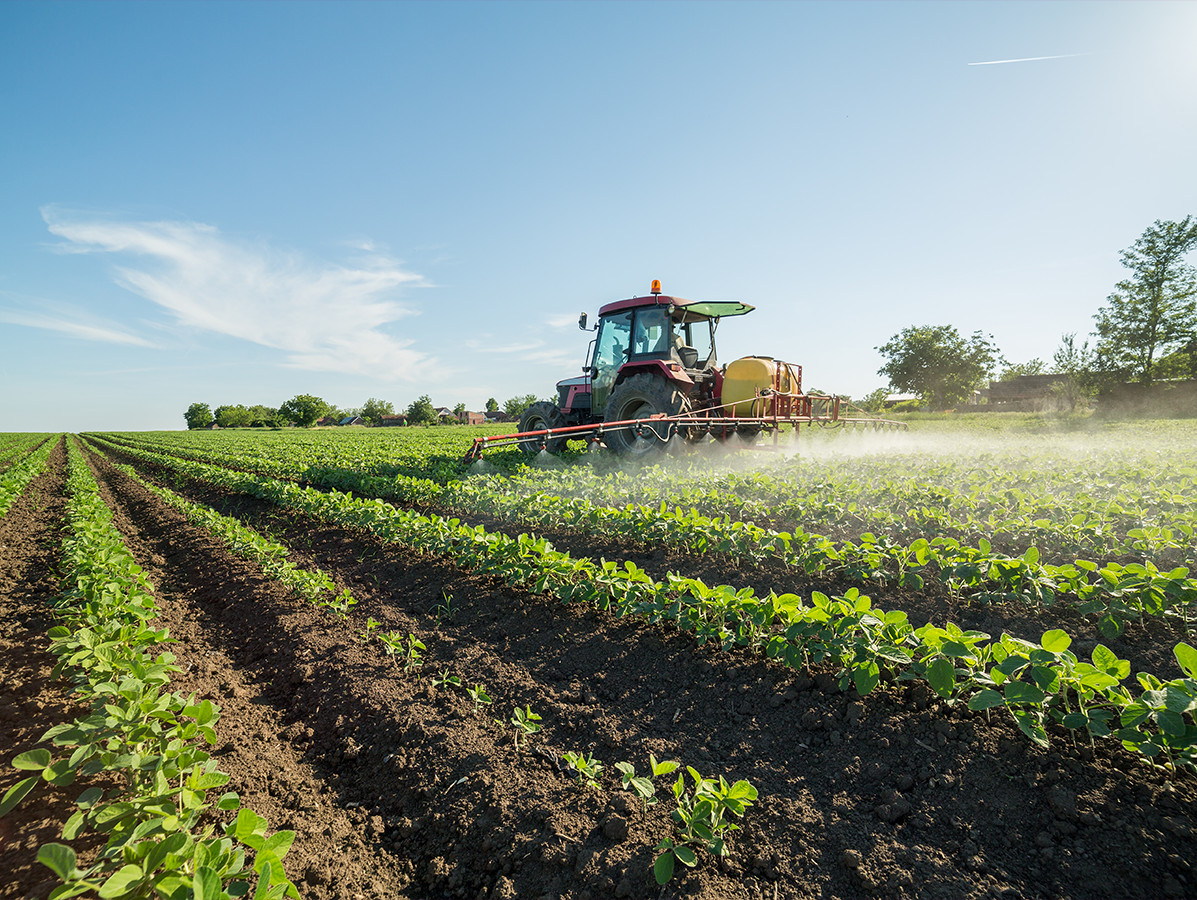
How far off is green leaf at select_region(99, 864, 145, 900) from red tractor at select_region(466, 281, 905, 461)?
688 cm

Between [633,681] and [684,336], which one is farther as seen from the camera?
[684,336]

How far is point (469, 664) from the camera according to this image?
130 inches

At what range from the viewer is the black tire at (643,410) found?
27.8 ft

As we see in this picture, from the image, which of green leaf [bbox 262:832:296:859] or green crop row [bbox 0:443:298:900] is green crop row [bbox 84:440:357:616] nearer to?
green crop row [bbox 0:443:298:900]

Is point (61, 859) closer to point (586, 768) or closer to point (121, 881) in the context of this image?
point (121, 881)

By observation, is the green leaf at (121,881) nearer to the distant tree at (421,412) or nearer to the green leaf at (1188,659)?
the green leaf at (1188,659)

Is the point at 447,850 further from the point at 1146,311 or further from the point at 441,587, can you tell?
the point at 1146,311

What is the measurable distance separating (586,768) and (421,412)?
271 ft

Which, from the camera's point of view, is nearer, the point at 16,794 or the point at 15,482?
the point at 16,794

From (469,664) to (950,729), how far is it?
2.58 metres

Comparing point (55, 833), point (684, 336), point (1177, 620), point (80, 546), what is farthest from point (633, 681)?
point (684, 336)

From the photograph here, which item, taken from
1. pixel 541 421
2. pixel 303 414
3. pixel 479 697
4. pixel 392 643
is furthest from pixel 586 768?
pixel 303 414

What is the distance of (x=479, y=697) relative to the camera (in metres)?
2.89

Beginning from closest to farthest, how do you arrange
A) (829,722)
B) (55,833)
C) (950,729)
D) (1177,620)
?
1. (55,833)
2. (950,729)
3. (829,722)
4. (1177,620)
